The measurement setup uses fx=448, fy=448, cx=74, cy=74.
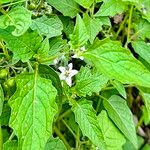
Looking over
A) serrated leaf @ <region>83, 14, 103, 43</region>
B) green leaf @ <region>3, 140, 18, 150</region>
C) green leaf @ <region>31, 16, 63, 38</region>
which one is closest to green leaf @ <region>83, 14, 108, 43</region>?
serrated leaf @ <region>83, 14, 103, 43</region>

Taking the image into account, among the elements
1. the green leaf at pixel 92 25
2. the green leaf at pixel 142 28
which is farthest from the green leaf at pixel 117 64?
the green leaf at pixel 142 28

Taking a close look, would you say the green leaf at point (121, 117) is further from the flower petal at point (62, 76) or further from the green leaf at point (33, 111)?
the green leaf at point (33, 111)

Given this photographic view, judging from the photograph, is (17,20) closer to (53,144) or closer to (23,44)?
(23,44)

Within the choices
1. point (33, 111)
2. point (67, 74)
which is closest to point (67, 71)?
point (67, 74)

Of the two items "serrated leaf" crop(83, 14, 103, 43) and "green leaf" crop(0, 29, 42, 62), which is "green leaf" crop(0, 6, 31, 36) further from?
"serrated leaf" crop(83, 14, 103, 43)

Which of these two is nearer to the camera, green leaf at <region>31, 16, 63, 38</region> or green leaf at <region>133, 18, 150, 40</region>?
green leaf at <region>31, 16, 63, 38</region>

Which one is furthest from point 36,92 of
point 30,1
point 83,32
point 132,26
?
point 132,26
